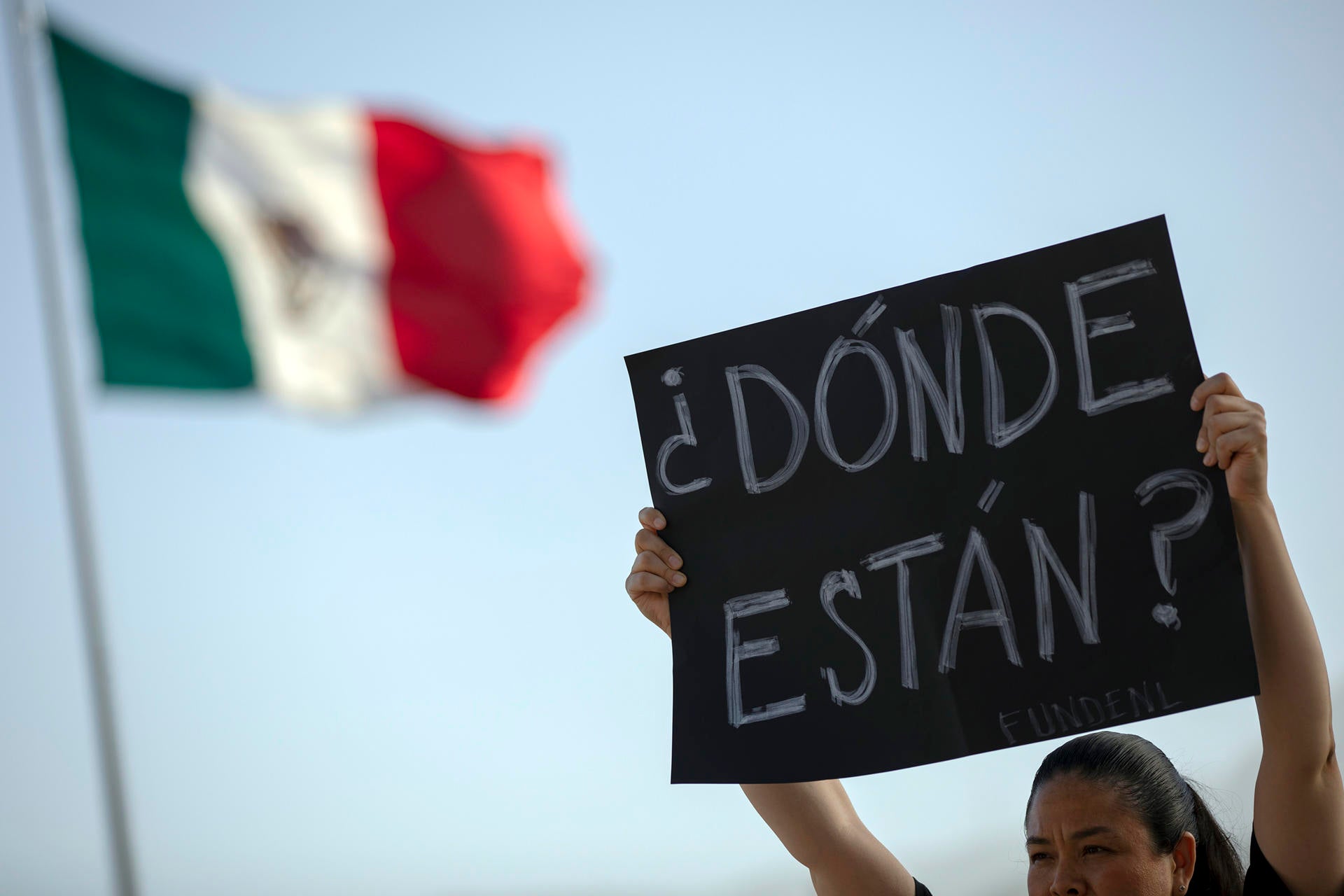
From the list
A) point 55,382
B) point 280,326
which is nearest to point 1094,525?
point 55,382

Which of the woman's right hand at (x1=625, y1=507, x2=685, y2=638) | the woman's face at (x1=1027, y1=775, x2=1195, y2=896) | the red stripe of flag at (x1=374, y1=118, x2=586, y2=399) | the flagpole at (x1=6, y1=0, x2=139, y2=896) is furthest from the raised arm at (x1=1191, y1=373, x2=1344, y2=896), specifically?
the red stripe of flag at (x1=374, y1=118, x2=586, y2=399)

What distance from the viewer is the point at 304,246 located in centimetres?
489

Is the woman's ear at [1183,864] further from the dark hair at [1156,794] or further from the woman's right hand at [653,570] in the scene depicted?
the woman's right hand at [653,570]

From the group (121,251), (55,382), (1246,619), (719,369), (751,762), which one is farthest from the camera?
(121,251)

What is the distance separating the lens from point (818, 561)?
92.3 inches

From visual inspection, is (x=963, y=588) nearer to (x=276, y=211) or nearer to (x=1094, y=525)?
(x=1094, y=525)

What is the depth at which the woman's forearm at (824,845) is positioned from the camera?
2.48 metres

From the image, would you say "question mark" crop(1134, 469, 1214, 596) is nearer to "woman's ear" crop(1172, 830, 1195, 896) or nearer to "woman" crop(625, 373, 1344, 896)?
"woman" crop(625, 373, 1344, 896)

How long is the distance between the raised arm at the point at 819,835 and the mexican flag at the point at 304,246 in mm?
2192

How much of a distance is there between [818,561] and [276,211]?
10.9ft

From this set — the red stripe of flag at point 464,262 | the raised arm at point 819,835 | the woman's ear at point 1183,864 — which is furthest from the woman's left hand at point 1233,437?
the red stripe of flag at point 464,262

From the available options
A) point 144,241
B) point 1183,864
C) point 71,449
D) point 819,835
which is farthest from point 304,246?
point 1183,864

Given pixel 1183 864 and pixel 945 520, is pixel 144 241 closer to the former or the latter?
pixel 945 520

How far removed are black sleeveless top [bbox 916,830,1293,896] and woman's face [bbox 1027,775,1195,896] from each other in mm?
164
